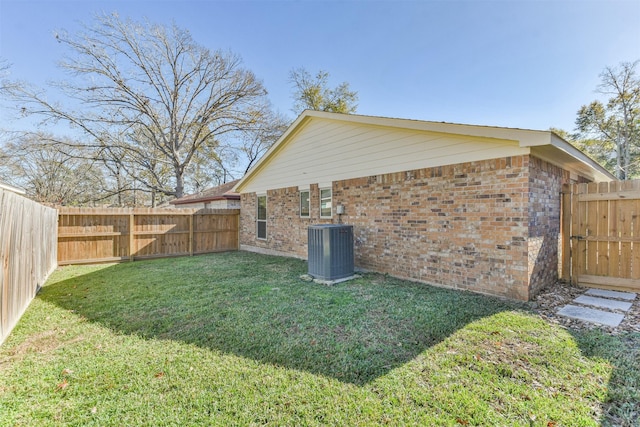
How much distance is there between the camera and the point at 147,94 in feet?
56.6

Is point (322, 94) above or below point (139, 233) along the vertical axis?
above

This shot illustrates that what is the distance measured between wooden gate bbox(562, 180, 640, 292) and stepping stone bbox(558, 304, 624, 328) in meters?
1.84

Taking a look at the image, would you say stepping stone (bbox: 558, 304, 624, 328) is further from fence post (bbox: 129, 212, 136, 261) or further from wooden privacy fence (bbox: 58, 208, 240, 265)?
fence post (bbox: 129, 212, 136, 261)

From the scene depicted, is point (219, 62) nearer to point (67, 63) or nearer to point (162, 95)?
point (162, 95)

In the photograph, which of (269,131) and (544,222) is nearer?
(544,222)

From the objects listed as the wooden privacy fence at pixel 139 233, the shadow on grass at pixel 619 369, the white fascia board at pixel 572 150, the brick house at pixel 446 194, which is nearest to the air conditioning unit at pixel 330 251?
the brick house at pixel 446 194

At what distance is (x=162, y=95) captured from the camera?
1786cm

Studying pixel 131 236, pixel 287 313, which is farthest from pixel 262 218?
pixel 287 313

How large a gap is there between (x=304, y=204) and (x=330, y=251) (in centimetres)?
332

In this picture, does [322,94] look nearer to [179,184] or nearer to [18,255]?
[179,184]

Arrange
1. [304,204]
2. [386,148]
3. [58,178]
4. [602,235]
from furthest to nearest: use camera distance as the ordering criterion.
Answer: [58,178]
[304,204]
[386,148]
[602,235]

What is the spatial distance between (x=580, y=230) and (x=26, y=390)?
882 cm

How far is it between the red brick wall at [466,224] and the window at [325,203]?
938mm

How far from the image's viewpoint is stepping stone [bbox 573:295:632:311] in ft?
14.2
